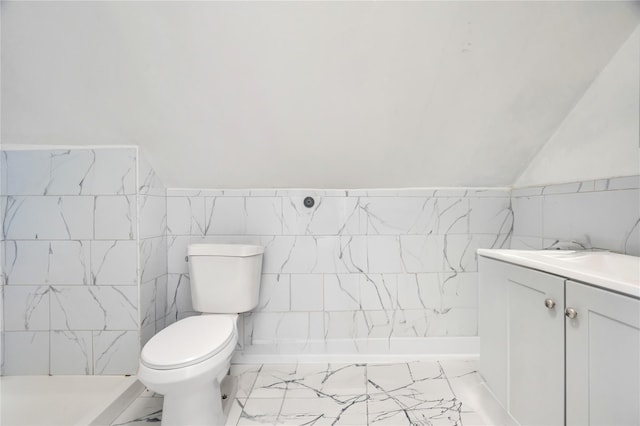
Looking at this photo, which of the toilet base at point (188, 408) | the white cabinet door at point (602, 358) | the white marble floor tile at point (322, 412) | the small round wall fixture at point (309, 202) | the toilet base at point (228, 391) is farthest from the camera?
the small round wall fixture at point (309, 202)

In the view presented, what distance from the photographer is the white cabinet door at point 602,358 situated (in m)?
0.86

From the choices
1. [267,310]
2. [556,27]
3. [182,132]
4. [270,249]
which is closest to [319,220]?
[270,249]

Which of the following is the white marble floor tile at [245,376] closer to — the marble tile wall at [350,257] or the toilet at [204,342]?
the marble tile wall at [350,257]

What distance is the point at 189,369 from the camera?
1283 mm

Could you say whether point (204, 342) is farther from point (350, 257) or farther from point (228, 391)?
point (350, 257)

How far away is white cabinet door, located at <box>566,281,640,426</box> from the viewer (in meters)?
0.86

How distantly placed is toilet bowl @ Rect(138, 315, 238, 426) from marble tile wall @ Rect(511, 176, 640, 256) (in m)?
1.83

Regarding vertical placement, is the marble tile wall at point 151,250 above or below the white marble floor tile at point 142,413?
above

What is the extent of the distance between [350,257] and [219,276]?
0.87 meters

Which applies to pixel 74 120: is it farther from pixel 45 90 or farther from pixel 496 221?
pixel 496 221

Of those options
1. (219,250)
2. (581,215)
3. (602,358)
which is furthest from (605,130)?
(219,250)

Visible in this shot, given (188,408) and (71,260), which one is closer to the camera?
(188,408)

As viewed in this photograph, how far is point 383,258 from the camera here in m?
2.21

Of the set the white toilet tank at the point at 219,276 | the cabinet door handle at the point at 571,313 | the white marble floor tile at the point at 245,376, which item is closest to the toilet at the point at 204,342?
the white toilet tank at the point at 219,276
